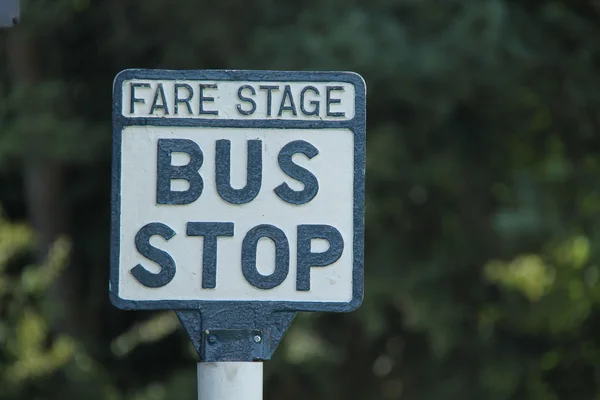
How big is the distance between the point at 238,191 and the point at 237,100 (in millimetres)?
167

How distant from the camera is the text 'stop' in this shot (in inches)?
74.1

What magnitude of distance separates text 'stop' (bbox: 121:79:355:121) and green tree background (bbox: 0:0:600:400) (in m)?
3.72

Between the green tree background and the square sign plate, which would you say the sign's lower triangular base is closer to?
the square sign plate

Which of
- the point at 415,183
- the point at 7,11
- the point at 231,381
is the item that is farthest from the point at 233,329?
the point at 415,183

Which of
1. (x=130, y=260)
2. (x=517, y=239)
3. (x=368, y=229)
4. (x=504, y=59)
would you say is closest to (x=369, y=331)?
(x=368, y=229)

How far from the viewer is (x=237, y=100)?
74.5 inches

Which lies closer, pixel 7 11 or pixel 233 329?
pixel 233 329

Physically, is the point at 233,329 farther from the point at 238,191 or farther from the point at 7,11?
the point at 7,11

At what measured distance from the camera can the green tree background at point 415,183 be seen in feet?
18.9

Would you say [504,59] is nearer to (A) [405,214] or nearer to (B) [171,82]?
(A) [405,214]

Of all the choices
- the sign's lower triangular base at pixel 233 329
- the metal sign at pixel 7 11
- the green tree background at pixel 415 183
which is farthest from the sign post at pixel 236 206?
the green tree background at pixel 415 183

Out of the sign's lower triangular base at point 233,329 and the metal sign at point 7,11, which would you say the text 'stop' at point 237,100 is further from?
the metal sign at point 7,11

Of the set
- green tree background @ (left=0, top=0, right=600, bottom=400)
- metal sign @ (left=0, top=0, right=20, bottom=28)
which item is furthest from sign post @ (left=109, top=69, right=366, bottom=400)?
green tree background @ (left=0, top=0, right=600, bottom=400)

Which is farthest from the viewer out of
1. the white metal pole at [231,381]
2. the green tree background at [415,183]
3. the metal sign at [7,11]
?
the green tree background at [415,183]
